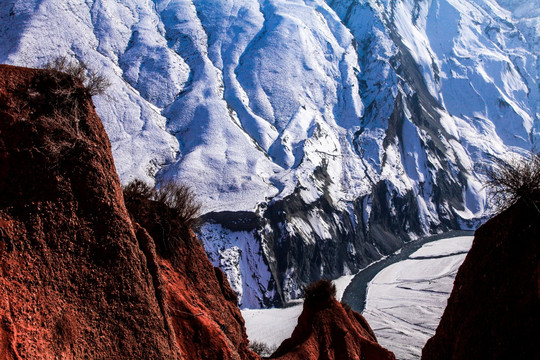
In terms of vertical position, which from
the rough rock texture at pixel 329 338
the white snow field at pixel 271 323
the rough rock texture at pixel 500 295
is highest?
the rough rock texture at pixel 500 295

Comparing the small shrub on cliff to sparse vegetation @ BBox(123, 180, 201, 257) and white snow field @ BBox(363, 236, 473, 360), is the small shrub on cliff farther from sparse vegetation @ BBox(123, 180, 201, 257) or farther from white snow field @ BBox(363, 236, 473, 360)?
white snow field @ BBox(363, 236, 473, 360)

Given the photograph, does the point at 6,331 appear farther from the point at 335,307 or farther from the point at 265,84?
the point at 265,84

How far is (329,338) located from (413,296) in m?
58.9

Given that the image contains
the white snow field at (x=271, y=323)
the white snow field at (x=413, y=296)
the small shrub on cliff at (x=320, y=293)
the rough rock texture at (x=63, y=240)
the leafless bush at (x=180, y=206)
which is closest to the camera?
the rough rock texture at (x=63, y=240)

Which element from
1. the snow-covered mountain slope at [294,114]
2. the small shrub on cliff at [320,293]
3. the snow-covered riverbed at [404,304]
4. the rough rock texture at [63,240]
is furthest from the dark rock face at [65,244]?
the snow-covered mountain slope at [294,114]

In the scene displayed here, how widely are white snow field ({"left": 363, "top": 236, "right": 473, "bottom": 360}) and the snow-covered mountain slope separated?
26.9ft

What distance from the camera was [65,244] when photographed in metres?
6.70

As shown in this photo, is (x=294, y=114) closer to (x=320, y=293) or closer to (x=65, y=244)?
(x=320, y=293)

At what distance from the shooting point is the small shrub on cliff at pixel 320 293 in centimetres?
1981

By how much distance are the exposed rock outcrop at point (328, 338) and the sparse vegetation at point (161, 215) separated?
7618 mm

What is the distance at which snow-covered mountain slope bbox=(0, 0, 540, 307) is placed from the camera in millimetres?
72812

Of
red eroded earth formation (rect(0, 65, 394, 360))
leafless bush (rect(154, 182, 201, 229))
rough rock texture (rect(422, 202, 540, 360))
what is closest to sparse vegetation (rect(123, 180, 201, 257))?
leafless bush (rect(154, 182, 201, 229))

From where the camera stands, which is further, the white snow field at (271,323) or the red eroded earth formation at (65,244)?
the white snow field at (271,323)

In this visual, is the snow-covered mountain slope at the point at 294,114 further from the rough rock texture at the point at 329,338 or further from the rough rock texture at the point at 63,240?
the rough rock texture at the point at 63,240
